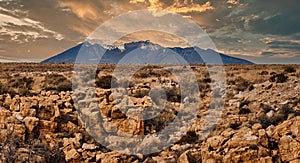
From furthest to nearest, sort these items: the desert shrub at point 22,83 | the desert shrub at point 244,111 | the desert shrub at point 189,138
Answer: the desert shrub at point 22,83 < the desert shrub at point 244,111 < the desert shrub at point 189,138

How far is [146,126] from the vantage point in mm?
11680

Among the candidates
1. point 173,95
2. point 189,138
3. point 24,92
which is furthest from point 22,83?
point 189,138

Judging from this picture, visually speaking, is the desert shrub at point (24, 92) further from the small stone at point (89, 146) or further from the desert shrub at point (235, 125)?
the desert shrub at point (235, 125)

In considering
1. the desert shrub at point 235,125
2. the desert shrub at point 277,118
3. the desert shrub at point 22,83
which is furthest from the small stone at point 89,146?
the desert shrub at point 22,83

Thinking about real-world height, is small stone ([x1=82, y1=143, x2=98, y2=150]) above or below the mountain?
below

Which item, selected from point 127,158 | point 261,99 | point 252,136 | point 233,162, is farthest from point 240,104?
point 127,158

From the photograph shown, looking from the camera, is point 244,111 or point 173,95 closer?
point 244,111

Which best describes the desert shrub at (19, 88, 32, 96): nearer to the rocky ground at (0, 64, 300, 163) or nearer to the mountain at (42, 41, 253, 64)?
the rocky ground at (0, 64, 300, 163)

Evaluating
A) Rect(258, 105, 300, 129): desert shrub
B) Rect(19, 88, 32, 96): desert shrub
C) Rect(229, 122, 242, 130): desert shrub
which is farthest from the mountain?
Rect(258, 105, 300, 129): desert shrub

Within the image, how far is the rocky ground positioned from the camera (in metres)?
8.85

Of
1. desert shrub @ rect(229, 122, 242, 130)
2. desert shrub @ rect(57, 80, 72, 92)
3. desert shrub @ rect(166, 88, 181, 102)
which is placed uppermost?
desert shrub @ rect(57, 80, 72, 92)

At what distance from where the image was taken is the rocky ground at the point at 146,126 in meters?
8.85

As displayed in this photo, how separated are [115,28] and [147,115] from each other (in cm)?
492

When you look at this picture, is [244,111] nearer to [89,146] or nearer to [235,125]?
[235,125]
